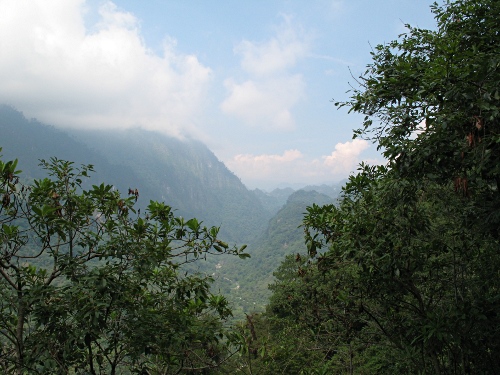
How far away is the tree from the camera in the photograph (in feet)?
9.05

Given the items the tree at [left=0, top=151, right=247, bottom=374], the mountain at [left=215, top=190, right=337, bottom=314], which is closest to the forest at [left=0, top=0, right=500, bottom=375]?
the tree at [left=0, top=151, right=247, bottom=374]

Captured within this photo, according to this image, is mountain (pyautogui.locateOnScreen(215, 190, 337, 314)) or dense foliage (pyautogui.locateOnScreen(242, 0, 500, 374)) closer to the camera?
dense foliage (pyautogui.locateOnScreen(242, 0, 500, 374))

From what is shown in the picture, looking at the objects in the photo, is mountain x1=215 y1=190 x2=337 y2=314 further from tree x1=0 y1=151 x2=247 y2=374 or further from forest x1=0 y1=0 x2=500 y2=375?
tree x1=0 y1=151 x2=247 y2=374

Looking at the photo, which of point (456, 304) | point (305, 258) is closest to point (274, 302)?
point (305, 258)

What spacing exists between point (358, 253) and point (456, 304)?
1290 mm

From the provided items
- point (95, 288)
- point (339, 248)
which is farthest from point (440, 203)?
point (95, 288)

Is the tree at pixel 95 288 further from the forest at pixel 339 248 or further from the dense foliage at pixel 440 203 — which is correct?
the dense foliage at pixel 440 203

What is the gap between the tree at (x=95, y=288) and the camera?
2.76 meters

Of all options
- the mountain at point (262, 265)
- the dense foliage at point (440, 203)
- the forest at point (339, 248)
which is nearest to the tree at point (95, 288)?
the forest at point (339, 248)

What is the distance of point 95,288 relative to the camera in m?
2.74

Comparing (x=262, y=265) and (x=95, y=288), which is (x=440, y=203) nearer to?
(x=95, y=288)

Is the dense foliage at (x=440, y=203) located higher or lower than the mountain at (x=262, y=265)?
higher

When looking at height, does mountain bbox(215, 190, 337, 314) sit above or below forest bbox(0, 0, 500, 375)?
below

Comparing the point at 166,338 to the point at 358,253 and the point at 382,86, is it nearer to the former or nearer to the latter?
the point at 358,253
